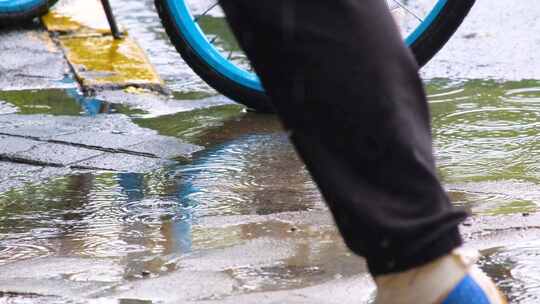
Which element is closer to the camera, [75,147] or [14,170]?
[14,170]

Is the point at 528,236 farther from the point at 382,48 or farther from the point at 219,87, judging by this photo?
the point at 219,87

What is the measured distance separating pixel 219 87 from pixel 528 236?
1.65 m

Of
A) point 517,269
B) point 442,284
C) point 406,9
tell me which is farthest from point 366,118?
point 406,9

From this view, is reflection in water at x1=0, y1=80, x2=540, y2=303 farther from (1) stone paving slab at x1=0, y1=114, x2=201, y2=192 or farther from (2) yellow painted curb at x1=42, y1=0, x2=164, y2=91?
(2) yellow painted curb at x1=42, y1=0, x2=164, y2=91

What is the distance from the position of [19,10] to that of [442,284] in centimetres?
411

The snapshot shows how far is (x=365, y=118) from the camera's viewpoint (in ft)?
5.19

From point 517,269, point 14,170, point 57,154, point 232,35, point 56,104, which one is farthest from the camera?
point 56,104

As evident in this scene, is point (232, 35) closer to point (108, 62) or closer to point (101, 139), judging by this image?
point (101, 139)

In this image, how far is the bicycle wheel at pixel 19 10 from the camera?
539 cm

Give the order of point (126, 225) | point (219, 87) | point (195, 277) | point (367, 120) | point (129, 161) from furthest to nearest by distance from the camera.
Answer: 1. point (219, 87)
2. point (129, 161)
3. point (126, 225)
4. point (195, 277)
5. point (367, 120)

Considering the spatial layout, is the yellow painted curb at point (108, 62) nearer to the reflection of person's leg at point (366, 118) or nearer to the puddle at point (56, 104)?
the puddle at point (56, 104)

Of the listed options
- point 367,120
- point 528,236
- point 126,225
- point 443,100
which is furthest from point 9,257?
point 443,100

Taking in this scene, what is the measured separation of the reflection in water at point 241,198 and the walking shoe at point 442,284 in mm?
534

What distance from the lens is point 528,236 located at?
2.53 metres
